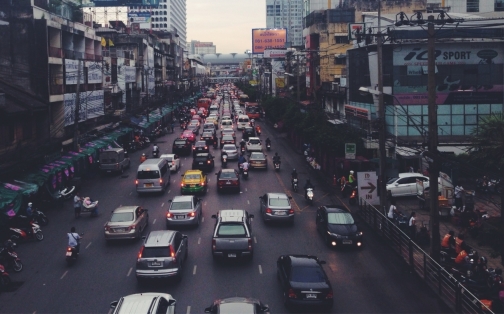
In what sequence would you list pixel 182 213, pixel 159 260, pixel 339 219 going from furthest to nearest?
pixel 182 213, pixel 339 219, pixel 159 260

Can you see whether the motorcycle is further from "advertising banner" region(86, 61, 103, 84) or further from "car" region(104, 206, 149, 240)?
"advertising banner" region(86, 61, 103, 84)

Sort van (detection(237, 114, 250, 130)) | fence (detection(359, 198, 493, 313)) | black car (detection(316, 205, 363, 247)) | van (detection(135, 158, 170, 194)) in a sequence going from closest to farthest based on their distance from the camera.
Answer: fence (detection(359, 198, 493, 313)) < black car (detection(316, 205, 363, 247)) < van (detection(135, 158, 170, 194)) < van (detection(237, 114, 250, 130))

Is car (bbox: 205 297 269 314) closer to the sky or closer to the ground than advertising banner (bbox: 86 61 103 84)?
closer to the ground

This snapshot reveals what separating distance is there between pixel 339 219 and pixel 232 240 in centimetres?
558

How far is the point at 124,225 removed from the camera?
24.6m

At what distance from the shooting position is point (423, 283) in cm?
1948

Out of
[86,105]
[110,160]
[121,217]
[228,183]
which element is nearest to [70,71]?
[86,105]

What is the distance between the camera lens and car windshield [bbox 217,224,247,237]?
21891 millimetres

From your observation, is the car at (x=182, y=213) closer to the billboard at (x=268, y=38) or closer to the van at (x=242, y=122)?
the van at (x=242, y=122)

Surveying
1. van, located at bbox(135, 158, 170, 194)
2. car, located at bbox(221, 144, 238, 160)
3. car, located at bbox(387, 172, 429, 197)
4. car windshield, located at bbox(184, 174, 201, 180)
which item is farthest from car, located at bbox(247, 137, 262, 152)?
car, located at bbox(387, 172, 429, 197)

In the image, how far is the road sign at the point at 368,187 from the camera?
2839 centimetres

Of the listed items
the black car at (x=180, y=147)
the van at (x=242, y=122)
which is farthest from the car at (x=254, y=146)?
the van at (x=242, y=122)

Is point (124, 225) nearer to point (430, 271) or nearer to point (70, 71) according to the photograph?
point (430, 271)

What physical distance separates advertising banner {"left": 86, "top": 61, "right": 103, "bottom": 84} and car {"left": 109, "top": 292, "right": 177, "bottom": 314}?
133 ft
